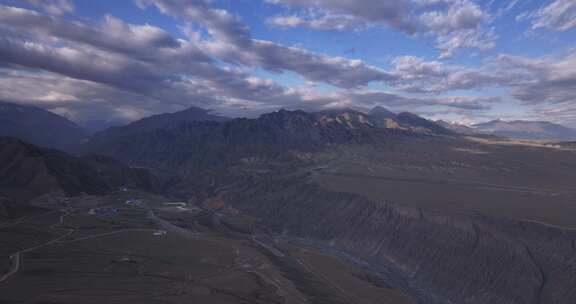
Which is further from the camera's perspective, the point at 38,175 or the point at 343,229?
the point at 38,175

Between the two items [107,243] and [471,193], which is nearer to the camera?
[107,243]

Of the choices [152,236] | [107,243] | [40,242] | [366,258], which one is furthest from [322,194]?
[40,242]

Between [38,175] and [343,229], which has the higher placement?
[38,175]

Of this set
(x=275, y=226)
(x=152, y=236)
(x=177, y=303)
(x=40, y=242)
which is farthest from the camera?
(x=275, y=226)

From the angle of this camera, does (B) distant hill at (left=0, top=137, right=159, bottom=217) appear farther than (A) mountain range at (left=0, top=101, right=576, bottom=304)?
Yes

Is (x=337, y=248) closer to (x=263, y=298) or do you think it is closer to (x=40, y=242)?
(x=263, y=298)

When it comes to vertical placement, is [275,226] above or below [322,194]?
below

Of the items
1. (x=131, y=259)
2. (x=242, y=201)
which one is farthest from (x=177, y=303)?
(x=242, y=201)

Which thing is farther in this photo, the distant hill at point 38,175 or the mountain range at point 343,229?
the distant hill at point 38,175

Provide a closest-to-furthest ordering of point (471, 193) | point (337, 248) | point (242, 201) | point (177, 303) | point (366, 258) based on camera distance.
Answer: point (177, 303) → point (366, 258) → point (337, 248) → point (471, 193) → point (242, 201)
